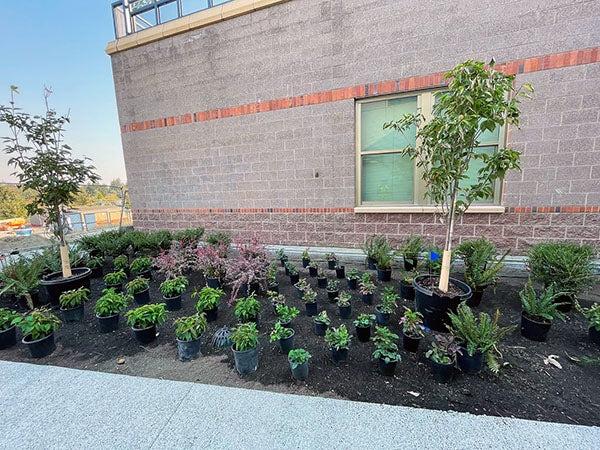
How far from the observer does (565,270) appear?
3002mm

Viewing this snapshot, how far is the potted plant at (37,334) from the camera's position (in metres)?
2.66

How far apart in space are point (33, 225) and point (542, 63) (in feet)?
64.8

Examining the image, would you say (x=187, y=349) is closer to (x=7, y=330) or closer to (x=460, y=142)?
(x=7, y=330)

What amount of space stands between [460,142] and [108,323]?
13.8 ft

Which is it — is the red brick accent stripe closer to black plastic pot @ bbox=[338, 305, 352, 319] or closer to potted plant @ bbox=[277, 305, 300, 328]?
black plastic pot @ bbox=[338, 305, 352, 319]

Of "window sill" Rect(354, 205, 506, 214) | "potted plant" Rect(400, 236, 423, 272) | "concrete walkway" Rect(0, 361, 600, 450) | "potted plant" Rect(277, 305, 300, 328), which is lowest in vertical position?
"concrete walkway" Rect(0, 361, 600, 450)

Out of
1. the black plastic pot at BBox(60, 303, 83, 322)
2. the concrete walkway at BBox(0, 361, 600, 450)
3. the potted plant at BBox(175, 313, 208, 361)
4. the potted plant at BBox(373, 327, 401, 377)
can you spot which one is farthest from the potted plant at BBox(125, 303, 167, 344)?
the potted plant at BBox(373, 327, 401, 377)

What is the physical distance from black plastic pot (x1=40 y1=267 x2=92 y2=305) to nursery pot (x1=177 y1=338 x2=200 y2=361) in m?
2.63

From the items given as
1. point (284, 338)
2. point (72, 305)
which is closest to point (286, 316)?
point (284, 338)

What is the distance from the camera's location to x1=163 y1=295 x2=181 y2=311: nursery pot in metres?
3.49

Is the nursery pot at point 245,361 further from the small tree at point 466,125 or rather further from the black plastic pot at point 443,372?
the small tree at point 466,125

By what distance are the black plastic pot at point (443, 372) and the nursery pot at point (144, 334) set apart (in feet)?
8.88

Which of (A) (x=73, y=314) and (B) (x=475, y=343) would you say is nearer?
(B) (x=475, y=343)

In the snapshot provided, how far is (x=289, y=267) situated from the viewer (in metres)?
4.30
